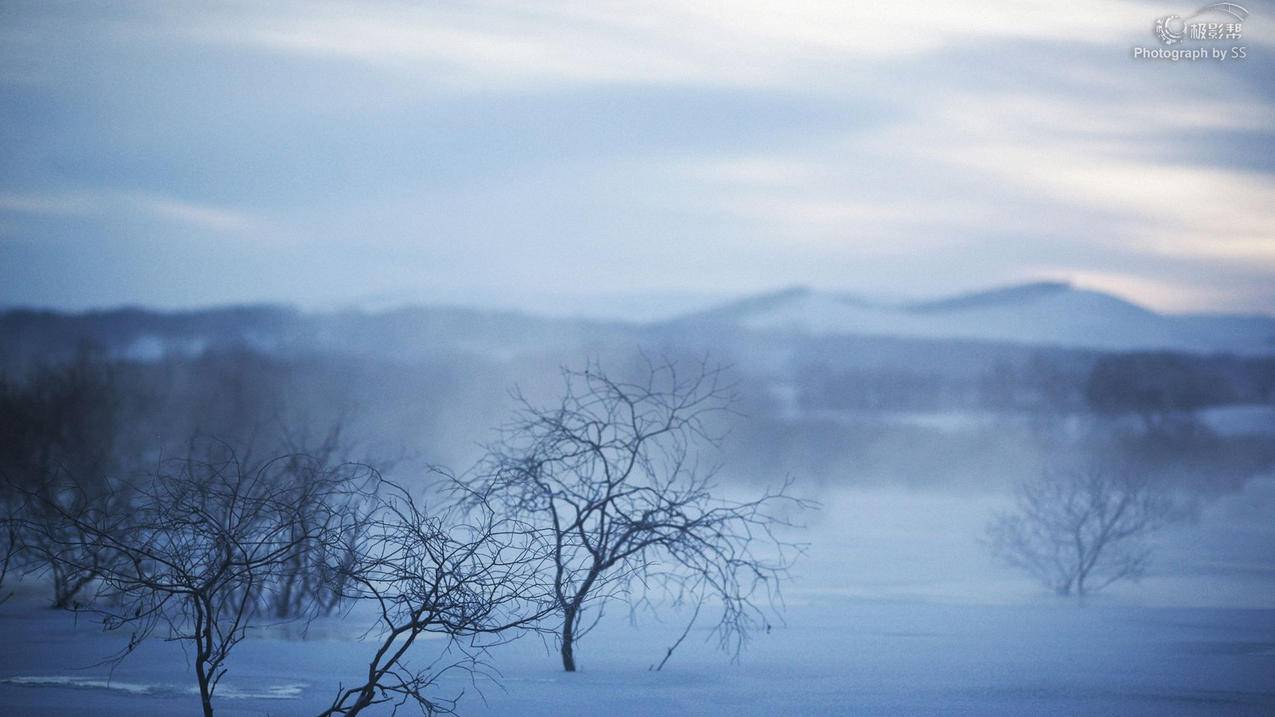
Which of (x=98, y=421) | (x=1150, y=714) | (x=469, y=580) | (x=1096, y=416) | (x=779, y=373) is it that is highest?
(x=779, y=373)

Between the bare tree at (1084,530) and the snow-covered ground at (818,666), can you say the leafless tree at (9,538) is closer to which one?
the snow-covered ground at (818,666)

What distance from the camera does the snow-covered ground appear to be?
309 inches

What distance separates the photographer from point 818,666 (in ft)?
31.2

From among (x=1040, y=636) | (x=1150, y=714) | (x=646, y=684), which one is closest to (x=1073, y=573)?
(x=1040, y=636)

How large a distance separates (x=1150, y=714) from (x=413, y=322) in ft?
190

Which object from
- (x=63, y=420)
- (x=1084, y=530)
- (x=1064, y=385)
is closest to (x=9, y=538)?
(x=63, y=420)

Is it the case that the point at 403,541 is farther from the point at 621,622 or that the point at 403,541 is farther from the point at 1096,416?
the point at 1096,416

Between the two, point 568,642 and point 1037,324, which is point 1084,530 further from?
point 1037,324

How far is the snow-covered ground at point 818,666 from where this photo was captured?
25.8 ft

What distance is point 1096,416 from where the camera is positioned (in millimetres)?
40312

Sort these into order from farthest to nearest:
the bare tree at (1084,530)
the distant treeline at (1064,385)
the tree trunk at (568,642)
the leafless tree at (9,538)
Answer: the distant treeline at (1064,385), the bare tree at (1084,530), the tree trunk at (568,642), the leafless tree at (9,538)

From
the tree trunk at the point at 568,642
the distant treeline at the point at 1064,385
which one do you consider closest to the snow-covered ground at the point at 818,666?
the tree trunk at the point at 568,642

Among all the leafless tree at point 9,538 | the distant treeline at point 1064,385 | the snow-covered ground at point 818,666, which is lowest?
the snow-covered ground at point 818,666

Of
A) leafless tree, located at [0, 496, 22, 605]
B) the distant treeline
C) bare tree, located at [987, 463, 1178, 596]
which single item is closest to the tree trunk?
leafless tree, located at [0, 496, 22, 605]
